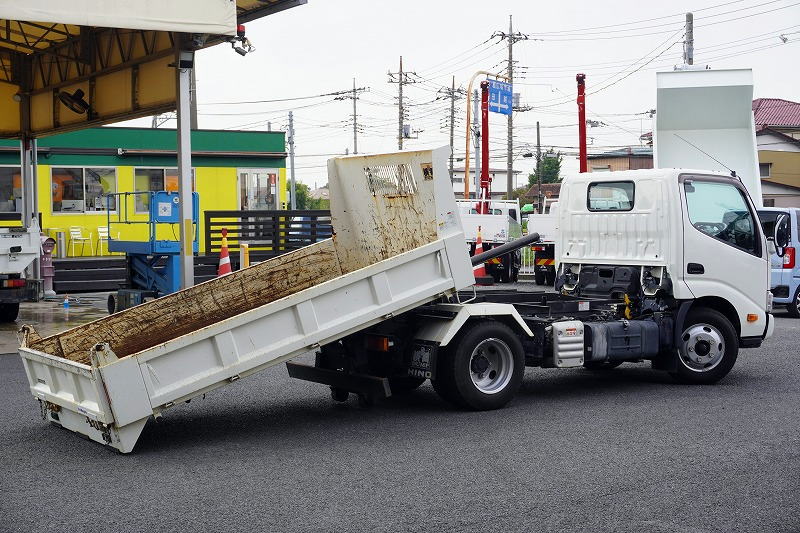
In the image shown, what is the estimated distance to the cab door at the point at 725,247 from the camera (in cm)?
1077

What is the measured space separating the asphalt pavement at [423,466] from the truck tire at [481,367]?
0.17 meters

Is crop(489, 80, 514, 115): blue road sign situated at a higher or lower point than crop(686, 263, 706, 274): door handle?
higher

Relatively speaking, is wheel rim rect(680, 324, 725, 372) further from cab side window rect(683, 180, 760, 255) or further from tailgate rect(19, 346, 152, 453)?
tailgate rect(19, 346, 152, 453)

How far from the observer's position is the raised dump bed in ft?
25.0

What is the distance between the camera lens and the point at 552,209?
2848cm

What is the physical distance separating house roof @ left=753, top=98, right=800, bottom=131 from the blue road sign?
41.5 metres

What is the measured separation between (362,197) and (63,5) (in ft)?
20.9

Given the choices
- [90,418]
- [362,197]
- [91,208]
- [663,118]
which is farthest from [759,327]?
[91,208]

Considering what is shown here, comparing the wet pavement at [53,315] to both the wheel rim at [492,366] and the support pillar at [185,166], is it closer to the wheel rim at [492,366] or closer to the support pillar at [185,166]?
the support pillar at [185,166]

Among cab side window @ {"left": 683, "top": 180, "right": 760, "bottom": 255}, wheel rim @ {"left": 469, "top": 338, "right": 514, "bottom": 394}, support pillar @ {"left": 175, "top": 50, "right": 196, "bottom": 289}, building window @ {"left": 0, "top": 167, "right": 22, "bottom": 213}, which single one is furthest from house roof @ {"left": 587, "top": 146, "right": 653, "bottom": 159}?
wheel rim @ {"left": 469, "top": 338, "right": 514, "bottom": 394}

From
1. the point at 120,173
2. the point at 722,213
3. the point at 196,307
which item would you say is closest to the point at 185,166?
the point at 196,307

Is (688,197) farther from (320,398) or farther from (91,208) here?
(91,208)

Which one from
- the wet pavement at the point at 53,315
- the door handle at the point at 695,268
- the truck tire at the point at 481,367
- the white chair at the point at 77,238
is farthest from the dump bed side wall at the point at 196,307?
the white chair at the point at 77,238

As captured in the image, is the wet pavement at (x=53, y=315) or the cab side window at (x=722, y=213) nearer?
the cab side window at (x=722, y=213)
